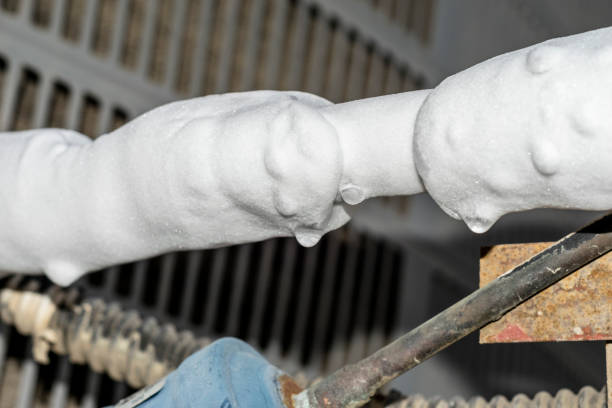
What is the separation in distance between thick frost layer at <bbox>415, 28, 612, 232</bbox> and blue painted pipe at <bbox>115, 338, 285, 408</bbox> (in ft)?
0.37

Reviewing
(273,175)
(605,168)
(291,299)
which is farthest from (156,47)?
(605,168)

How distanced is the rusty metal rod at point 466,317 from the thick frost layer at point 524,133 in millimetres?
25

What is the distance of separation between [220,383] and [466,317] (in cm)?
11

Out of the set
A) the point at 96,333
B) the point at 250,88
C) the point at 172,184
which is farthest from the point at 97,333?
the point at 250,88

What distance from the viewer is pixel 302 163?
39 cm

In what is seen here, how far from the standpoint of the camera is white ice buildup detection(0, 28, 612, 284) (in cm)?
33

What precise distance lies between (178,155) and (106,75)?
1.00 m

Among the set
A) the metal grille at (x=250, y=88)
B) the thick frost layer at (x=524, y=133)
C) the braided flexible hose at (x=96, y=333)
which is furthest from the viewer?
the metal grille at (x=250, y=88)

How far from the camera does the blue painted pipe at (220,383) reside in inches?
15.1

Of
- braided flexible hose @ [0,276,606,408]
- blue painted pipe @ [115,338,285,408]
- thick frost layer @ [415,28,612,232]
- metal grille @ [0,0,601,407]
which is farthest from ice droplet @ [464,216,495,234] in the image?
metal grille @ [0,0,601,407]

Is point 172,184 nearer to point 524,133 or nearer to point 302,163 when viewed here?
point 302,163

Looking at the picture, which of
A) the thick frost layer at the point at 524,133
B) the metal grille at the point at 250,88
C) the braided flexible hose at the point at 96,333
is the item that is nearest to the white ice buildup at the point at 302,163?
the thick frost layer at the point at 524,133

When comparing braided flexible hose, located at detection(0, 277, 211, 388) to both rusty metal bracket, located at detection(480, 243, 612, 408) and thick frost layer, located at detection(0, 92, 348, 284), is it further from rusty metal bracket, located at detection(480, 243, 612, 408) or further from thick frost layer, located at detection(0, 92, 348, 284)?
rusty metal bracket, located at detection(480, 243, 612, 408)

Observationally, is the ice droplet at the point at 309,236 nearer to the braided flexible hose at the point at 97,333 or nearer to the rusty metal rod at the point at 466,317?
the rusty metal rod at the point at 466,317
